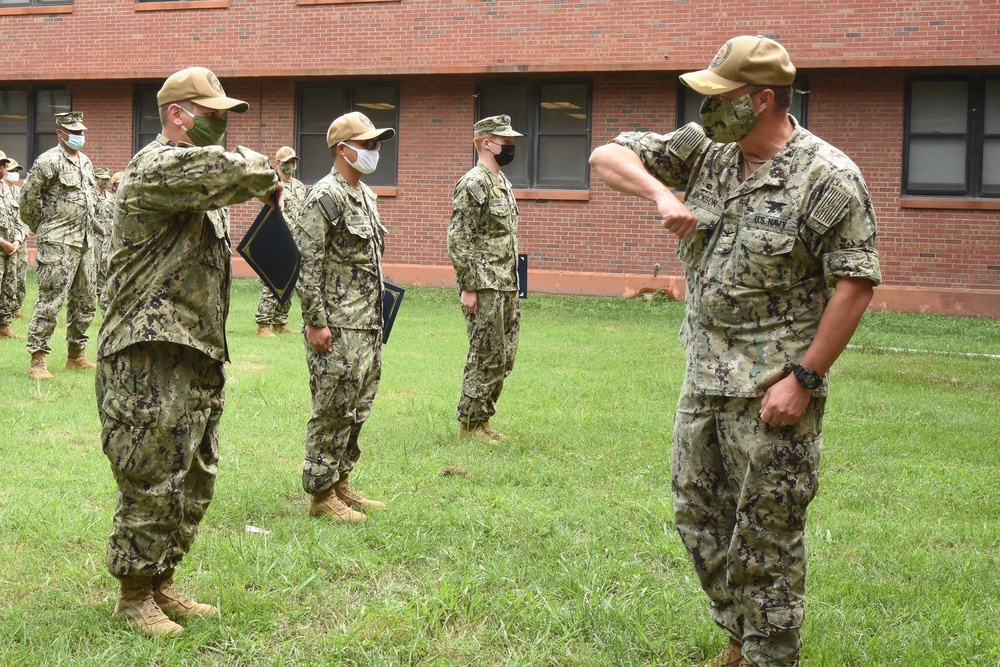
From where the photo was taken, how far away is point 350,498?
6.17 meters

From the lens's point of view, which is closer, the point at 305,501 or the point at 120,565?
the point at 120,565

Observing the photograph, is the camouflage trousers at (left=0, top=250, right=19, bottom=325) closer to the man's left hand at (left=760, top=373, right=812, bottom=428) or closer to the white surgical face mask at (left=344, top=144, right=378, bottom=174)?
the white surgical face mask at (left=344, top=144, right=378, bottom=174)

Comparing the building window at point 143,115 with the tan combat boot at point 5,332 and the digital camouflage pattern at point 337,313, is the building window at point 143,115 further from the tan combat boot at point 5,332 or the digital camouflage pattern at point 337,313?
the digital camouflage pattern at point 337,313

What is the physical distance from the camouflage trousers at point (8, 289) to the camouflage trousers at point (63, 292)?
2343 mm

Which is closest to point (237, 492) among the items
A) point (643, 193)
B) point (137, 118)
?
point (643, 193)

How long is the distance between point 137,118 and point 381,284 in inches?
692

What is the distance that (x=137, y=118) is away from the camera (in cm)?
2198

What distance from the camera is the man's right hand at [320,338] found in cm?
578

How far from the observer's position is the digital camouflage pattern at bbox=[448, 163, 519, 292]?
7863mm

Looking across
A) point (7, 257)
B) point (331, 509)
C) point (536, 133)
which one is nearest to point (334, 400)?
point (331, 509)

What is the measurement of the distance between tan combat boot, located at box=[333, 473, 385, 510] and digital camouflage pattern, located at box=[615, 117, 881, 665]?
2.68 meters

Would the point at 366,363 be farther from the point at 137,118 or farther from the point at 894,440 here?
the point at 137,118

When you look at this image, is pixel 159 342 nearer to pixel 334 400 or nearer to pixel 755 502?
pixel 334 400

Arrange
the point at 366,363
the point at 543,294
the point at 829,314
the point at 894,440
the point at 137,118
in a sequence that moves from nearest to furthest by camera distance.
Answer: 1. the point at 829,314
2. the point at 366,363
3. the point at 894,440
4. the point at 543,294
5. the point at 137,118
